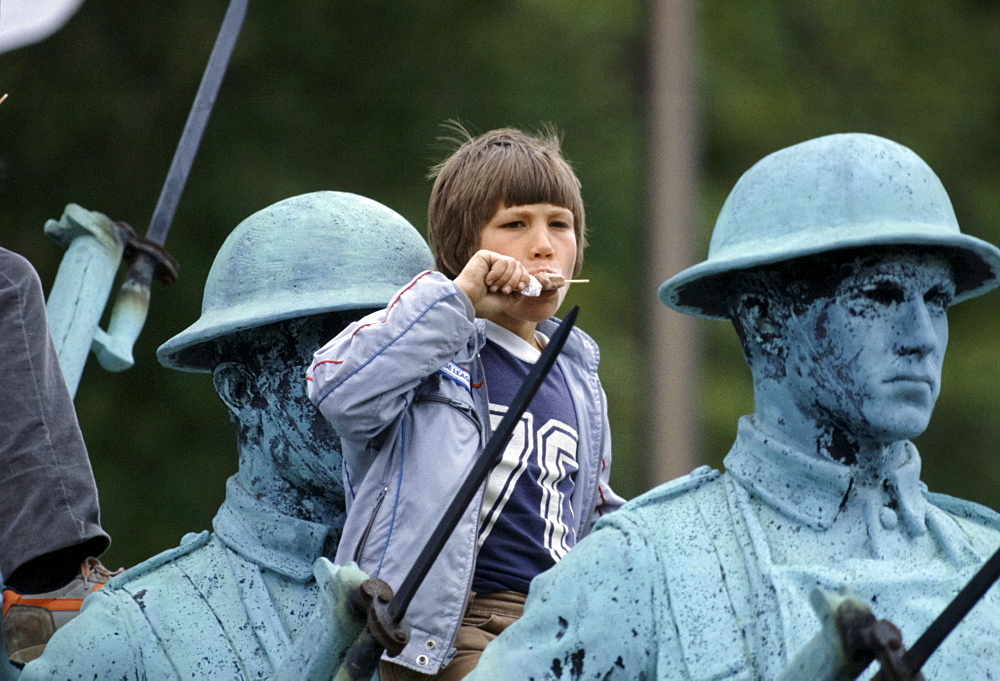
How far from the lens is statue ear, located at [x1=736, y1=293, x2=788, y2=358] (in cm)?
336

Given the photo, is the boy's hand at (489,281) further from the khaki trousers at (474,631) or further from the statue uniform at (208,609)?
the statue uniform at (208,609)

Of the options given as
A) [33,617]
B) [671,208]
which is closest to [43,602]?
[33,617]

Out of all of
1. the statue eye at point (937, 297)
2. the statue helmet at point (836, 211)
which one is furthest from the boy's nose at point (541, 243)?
the statue eye at point (937, 297)

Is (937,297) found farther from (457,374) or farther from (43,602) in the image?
(43,602)

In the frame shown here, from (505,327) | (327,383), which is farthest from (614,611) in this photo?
(505,327)

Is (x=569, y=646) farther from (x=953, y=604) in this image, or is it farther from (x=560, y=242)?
(x=560, y=242)

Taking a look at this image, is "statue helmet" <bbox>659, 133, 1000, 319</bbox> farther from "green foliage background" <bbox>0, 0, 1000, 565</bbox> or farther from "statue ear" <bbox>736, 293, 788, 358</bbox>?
"green foliage background" <bbox>0, 0, 1000, 565</bbox>

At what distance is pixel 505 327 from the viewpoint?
4.13m

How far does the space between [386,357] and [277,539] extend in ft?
2.46

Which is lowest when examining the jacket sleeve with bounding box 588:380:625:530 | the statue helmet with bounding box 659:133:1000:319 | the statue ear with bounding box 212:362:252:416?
the jacket sleeve with bounding box 588:380:625:530

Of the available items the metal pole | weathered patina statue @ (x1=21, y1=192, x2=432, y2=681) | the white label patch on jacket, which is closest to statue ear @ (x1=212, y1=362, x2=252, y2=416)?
weathered patina statue @ (x1=21, y1=192, x2=432, y2=681)

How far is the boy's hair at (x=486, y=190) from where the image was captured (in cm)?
414

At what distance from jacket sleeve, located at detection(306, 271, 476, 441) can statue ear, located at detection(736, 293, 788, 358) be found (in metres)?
0.55

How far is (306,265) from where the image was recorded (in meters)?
4.22
